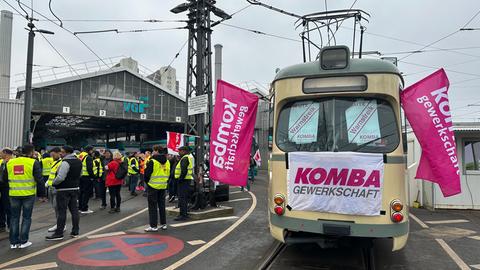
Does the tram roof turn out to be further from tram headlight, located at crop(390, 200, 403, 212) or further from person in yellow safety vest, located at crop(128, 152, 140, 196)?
person in yellow safety vest, located at crop(128, 152, 140, 196)

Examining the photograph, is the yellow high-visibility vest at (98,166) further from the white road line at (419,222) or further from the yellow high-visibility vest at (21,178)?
the white road line at (419,222)

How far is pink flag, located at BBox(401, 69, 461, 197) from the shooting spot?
5578 mm

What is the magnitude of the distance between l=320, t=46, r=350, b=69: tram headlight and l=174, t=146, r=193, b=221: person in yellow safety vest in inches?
182

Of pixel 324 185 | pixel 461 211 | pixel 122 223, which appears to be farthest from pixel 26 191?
pixel 461 211

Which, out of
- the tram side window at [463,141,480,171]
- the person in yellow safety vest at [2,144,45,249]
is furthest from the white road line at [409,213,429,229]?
the person in yellow safety vest at [2,144,45,249]

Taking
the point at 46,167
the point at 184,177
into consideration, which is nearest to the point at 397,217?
the point at 184,177

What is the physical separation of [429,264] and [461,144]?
7.30 metres

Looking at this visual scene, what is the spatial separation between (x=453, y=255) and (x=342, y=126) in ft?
11.2

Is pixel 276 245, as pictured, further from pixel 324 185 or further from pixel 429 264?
pixel 429 264

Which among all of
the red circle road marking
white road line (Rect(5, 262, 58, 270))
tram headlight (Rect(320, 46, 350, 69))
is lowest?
white road line (Rect(5, 262, 58, 270))

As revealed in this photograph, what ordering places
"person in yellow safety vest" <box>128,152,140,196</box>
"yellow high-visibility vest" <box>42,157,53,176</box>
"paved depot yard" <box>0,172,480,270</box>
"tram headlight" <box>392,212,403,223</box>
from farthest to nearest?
"person in yellow safety vest" <box>128,152,140,196</box>
"yellow high-visibility vest" <box>42,157,53,176</box>
"paved depot yard" <box>0,172,480,270</box>
"tram headlight" <box>392,212,403,223</box>

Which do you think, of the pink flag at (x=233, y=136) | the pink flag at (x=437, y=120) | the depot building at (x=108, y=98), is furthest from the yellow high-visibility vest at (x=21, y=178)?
the depot building at (x=108, y=98)

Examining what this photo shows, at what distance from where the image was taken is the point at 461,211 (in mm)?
11266

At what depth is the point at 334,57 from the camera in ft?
18.1
